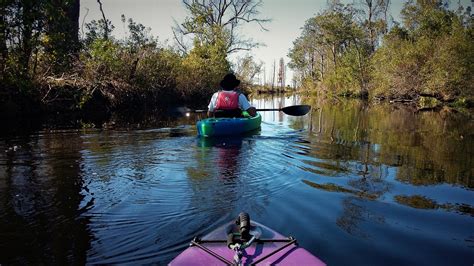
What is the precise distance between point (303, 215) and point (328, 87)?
42.4 metres

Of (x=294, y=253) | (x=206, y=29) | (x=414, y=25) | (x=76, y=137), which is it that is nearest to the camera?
(x=294, y=253)

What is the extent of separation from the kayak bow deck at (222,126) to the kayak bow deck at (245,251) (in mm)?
6559

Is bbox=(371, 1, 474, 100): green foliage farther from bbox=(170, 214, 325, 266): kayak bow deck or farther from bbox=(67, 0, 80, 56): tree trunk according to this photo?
bbox=(170, 214, 325, 266): kayak bow deck

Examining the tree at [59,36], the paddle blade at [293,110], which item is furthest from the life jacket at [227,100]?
the tree at [59,36]

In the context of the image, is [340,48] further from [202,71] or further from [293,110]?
[293,110]

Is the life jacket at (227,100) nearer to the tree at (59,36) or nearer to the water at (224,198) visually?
the water at (224,198)

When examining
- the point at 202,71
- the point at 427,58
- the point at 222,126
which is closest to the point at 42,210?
the point at 222,126

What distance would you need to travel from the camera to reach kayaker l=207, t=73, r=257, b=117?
9.80 m

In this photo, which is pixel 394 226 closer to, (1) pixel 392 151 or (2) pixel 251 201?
(2) pixel 251 201

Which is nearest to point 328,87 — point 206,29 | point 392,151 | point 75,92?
point 206,29

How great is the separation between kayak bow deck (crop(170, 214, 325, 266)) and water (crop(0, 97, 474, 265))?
0.55m

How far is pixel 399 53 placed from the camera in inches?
1139

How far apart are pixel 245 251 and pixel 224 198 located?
2101 mm

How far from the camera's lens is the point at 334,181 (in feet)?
18.1
